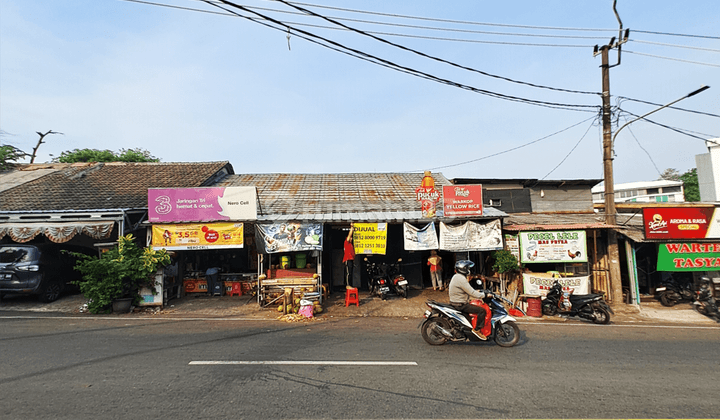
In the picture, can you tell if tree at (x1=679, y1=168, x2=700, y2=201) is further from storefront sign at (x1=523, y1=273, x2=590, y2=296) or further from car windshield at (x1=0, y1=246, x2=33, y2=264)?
car windshield at (x1=0, y1=246, x2=33, y2=264)

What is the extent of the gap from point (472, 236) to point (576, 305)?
3541 mm

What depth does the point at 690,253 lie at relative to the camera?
12.0 meters

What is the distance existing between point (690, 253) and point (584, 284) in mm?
4001

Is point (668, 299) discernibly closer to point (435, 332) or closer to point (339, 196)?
point (435, 332)

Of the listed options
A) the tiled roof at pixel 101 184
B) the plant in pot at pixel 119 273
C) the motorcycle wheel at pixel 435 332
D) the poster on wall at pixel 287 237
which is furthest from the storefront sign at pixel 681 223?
the tiled roof at pixel 101 184

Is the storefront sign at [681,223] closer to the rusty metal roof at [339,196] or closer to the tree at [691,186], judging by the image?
the rusty metal roof at [339,196]

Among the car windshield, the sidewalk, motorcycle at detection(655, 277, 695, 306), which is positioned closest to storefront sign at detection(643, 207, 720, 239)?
motorcycle at detection(655, 277, 695, 306)

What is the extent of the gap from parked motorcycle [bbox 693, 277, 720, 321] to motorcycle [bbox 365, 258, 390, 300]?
9510 millimetres

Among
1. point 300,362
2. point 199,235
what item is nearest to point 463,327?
point 300,362

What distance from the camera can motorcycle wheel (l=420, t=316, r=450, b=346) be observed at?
720cm

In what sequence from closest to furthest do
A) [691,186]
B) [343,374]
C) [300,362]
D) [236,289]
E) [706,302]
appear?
[343,374], [300,362], [706,302], [236,289], [691,186]

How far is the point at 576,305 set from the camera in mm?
10188

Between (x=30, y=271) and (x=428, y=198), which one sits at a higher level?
(x=428, y=198)

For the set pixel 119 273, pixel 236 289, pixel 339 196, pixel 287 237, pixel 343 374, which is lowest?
pixel 343 374
